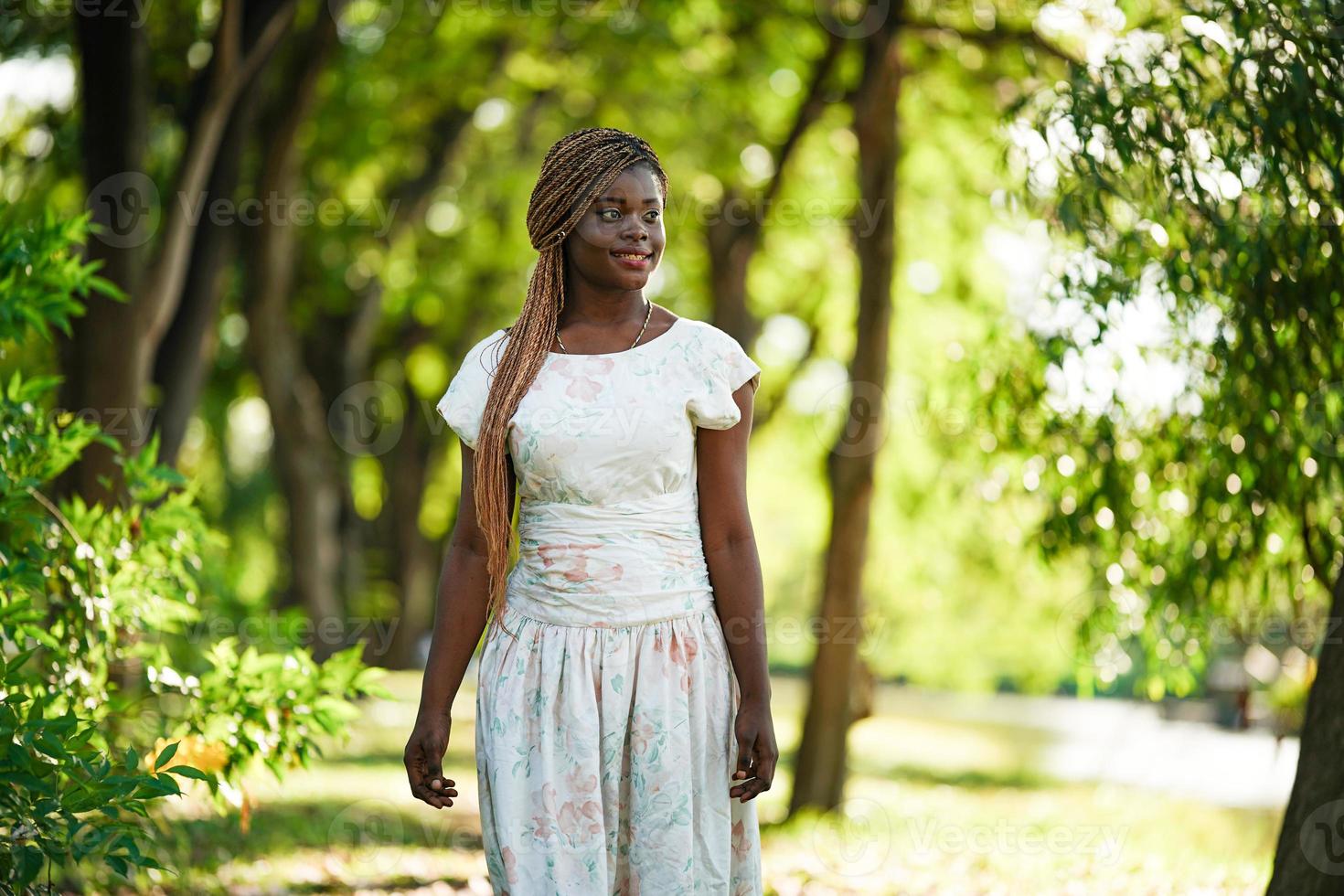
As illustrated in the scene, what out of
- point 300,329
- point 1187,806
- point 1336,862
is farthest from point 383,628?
point 1336,862

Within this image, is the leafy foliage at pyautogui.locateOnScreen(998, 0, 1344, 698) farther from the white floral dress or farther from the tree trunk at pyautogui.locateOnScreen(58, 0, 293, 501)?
the tree trunk at pyautogui.locateOnScreen(58, 0, 293, 501)

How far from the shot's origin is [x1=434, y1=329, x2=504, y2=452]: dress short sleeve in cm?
339

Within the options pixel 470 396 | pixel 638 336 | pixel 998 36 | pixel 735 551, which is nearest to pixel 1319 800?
pixel 735 551

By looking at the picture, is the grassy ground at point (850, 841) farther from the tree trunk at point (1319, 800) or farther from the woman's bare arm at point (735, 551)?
the tree trunk at point (1319, 800)

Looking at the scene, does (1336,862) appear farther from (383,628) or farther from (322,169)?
(383,628)

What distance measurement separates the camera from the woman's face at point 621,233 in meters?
3.36

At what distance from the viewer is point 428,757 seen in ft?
11.0

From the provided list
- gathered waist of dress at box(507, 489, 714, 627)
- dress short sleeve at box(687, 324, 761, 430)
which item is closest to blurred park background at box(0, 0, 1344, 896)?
gathered waist of dress at box(507, 489, 714, 627)

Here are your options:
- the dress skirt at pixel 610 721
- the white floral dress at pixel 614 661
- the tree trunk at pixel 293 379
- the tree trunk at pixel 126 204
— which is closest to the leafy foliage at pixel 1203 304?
the white floral dress at pixel 614 661

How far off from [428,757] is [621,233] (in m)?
1.30

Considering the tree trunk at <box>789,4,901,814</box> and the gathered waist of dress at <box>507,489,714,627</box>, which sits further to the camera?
the tree trunk at <box>789,4,901,814</box>

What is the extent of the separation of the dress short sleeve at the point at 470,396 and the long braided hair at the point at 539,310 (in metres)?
0.04

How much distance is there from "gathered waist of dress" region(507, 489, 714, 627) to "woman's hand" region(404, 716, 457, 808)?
34 cm

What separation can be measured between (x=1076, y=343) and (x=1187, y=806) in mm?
7395
